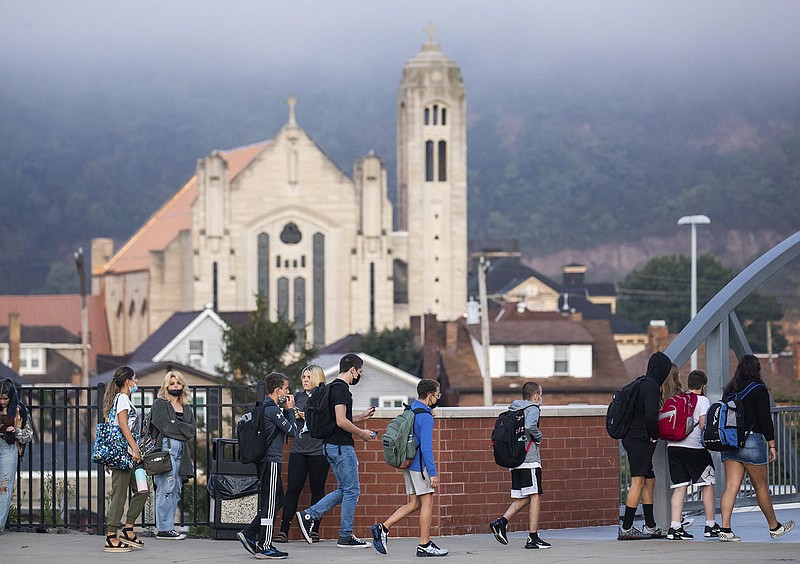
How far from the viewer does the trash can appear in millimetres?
12836

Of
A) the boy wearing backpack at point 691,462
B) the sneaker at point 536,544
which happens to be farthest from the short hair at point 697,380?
the sneaker at point 536,544

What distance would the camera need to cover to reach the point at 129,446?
1252 cm

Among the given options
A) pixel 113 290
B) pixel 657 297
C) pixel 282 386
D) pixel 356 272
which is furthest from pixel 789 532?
pixel 657 297

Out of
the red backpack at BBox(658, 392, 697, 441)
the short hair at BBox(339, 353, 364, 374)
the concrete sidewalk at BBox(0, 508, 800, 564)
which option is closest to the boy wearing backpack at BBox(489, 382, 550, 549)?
the concrete sidewalk at BBox(0, 508, 800, 564)

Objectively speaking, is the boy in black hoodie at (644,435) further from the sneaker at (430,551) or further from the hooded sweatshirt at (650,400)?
the sneaker at (430,551)

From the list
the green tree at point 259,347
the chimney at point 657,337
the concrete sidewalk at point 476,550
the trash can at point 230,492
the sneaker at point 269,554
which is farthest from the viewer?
the chimney at point 657,337

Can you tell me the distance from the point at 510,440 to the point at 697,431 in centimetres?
152

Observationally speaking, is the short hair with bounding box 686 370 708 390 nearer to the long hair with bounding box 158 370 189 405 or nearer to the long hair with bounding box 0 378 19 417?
the long hair with bounding box 158 370 189 405

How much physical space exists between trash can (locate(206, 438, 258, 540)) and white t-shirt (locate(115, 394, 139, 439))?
2.10 feet

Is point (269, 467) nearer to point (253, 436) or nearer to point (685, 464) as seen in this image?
point (253, 436)

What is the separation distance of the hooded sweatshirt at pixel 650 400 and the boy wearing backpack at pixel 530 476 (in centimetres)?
73

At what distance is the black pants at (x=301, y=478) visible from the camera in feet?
42.4

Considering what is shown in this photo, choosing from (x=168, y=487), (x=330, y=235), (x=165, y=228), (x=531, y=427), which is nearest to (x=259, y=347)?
(x=168, y=487)

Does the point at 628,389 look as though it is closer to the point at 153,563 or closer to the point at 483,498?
the point at 483,498
